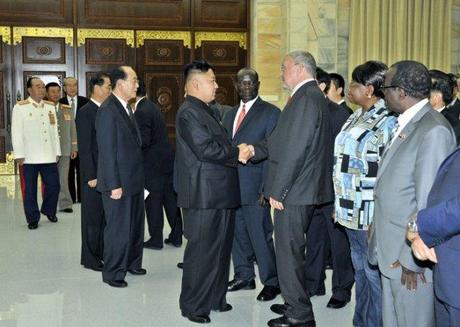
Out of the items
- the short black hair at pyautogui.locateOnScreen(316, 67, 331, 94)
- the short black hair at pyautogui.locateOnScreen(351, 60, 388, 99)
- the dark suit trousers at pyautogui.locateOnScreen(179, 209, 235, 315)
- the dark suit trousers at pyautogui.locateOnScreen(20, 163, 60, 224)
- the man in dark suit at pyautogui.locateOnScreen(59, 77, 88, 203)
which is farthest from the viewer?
the man in dark suit at pyautogui.locateOnScreen(59, 77, 88, 203)

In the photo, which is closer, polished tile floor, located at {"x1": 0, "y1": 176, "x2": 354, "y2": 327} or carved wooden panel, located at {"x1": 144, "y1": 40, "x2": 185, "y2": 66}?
polished tile floor, located at {"x1": 0, "y1": 176, "x2": 354, "y2": 327}

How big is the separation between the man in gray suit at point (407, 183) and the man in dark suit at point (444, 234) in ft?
0.99

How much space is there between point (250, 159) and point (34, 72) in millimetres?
7787

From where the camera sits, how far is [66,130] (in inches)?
309

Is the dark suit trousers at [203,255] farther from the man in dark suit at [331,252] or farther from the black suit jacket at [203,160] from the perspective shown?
the man in dark suit at [331,252]

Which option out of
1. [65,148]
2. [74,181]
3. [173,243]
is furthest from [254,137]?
[74,181]

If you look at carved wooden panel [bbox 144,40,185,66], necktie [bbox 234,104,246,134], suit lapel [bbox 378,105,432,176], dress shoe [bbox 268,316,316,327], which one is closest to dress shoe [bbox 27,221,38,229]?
necktie [bbox 234,104,246,134]

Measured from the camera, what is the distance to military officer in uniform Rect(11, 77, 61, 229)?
6.57 meters

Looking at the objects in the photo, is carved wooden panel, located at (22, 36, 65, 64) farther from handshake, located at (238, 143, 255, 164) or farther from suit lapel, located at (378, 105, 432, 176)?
suit lapel, located at (378, 105, 432, 176)

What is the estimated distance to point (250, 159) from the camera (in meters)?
3.96

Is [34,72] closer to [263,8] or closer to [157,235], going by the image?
[263,8]

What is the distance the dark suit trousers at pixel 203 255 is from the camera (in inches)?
149

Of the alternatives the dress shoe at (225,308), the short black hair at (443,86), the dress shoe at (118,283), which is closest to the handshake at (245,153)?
the dress shoe at (225,308)

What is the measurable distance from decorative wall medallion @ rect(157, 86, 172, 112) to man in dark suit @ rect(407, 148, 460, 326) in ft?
29.9
